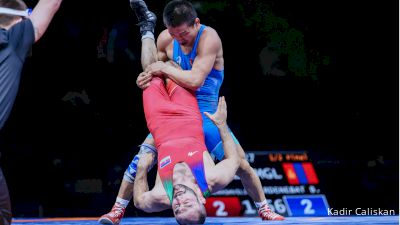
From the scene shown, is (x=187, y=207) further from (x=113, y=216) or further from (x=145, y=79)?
(x=145, y=79)

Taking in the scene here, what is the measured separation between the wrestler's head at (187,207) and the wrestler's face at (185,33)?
2.86ft

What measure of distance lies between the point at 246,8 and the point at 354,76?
1430mm

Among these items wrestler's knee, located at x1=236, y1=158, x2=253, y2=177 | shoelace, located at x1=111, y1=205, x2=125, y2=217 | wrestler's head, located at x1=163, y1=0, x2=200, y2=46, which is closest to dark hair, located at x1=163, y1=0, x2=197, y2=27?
wrestler's head, located at x1=163, y1=0, x2=200, y2=46

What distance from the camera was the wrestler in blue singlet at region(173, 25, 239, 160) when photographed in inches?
135

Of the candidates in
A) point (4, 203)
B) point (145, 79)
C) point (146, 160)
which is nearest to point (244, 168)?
point (146, 160)

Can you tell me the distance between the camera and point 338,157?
6250 mm

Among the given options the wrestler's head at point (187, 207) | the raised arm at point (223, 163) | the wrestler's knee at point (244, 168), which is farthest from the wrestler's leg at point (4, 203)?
the wrestler's knee at point (244, 168)

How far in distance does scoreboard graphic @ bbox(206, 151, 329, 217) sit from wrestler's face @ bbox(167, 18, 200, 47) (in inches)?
109

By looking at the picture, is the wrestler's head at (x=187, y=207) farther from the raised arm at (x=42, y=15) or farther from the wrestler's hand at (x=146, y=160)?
the raised arm at (x=42, y=15)

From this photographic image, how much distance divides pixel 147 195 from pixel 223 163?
422 millimetres

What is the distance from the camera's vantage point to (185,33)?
3.27 metres

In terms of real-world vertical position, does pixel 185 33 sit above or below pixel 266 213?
above

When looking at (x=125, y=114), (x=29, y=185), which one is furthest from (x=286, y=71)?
(x=29, y=185)

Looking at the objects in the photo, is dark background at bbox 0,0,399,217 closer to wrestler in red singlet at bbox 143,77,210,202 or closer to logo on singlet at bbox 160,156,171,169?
wrestler in red singlet at bbox 143,77,210,202
